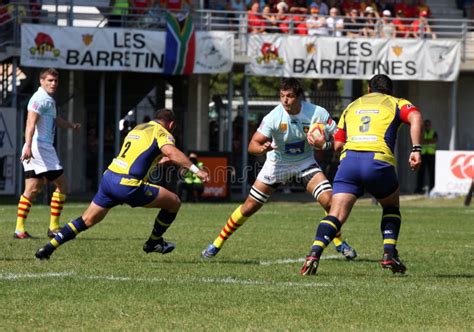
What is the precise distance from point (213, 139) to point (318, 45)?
14.9 feet

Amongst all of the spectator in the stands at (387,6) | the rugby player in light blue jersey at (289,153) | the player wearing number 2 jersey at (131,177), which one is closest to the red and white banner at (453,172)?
the spectator in the stands at (387,6)

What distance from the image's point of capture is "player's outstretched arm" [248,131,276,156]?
1191 cm

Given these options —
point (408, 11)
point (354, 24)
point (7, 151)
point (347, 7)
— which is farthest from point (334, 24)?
point (7, 151)

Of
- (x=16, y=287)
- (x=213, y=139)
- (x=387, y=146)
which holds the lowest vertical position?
(x=213, y=139)

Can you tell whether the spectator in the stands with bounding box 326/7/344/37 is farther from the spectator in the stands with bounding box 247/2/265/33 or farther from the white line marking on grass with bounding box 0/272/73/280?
the white line marking on grass with bounding box 0/272/73/280

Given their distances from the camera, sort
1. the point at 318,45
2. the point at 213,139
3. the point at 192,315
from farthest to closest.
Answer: the point at 213,139 < the point at 318,45 < the point at 192,315

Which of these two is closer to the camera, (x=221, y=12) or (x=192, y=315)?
(x=192, y=315)

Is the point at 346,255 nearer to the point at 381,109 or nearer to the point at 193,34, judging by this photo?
the point at 381,109

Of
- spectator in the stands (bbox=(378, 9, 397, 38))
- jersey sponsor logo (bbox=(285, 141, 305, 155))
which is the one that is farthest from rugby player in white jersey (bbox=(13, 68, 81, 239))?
spectator in the stands (bbox=(378, 9, 397, 38))

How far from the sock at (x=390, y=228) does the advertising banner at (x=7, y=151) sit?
19.0m

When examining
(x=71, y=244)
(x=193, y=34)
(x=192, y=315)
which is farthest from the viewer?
(x=193, y=34)

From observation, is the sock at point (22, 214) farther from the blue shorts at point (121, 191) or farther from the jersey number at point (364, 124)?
the jersey number at point (364, 124)

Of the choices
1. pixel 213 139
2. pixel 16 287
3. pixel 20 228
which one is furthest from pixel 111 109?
pixel 16 287

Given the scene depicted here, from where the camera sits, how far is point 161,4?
31.6 m
